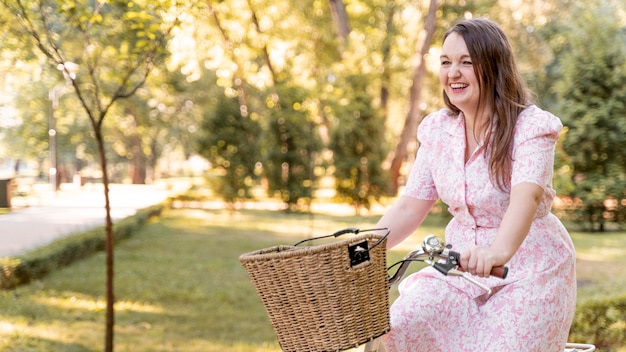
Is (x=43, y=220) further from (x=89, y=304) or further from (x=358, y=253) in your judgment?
(x=358, y=253)

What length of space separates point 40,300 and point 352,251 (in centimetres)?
824

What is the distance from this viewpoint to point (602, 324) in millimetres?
7363

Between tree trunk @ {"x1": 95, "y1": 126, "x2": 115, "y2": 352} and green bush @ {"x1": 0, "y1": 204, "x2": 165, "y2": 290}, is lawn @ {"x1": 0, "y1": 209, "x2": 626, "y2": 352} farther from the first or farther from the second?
tree trunk @ {"x1": 95, "y1": 126, "x2": 115, "y2": 352}

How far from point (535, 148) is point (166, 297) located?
8.90 meters

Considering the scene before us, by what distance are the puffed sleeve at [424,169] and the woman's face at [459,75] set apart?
191 millimetres

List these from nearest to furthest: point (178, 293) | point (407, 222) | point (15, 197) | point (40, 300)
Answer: point (407, 222), point (40, 300), point (178, 293), point (15, 197)

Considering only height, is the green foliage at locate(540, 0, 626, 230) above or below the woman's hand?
above

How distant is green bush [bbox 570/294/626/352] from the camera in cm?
705

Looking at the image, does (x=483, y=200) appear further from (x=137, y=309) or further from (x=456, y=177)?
(x=137, y=309)

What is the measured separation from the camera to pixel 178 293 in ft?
36.4

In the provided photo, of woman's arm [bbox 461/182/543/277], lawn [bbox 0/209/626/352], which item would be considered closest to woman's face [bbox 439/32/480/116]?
woman's arm [bbox 461/182/543/277]

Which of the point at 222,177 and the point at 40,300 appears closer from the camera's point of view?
the point at 40,300

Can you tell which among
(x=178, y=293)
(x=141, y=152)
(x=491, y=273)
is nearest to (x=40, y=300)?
(x=178, y=293)

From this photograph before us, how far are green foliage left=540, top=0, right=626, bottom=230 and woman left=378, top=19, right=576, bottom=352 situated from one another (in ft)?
51.9
